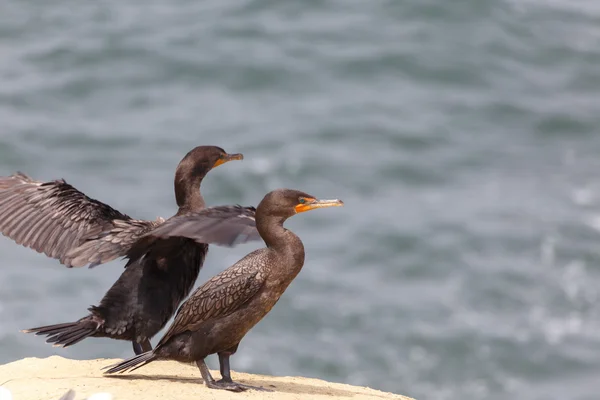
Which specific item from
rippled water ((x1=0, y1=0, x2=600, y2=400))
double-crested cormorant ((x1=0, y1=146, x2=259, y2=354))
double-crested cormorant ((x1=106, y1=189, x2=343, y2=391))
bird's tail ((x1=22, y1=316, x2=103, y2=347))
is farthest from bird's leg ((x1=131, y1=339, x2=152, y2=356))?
rippled water ((x1=0, y1=0, x2=600, y2=400))

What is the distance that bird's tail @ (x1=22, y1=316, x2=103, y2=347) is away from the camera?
7.41m

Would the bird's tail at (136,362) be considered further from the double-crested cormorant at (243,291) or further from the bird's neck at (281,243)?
the bird's neck at (281,243)

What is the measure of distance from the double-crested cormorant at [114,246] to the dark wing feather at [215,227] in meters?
0.03

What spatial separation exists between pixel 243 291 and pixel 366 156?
43.5 feet

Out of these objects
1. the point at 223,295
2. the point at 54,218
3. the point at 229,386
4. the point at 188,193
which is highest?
the point at 188,193

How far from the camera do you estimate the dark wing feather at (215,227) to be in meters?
6.72

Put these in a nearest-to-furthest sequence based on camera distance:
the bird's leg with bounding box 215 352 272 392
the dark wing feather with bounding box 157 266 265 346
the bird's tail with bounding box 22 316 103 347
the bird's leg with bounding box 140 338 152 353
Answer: the dark wing feather with bounding box 157 266 265 346, the bird's leg with bounding box 215 352 272 392, the bird's tail with bounding box 22 316 103 347, the bird's leg with bounding box 140 338 152 353

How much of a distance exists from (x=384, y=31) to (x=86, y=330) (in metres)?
17.5

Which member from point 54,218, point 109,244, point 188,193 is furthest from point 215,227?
point 54,218

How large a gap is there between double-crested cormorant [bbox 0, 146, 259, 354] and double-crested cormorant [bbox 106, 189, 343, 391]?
0.79ft

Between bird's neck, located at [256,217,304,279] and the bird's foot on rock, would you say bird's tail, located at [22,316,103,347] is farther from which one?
bird's neck, located at [256,217,304,279]

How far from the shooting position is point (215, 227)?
6.80 m

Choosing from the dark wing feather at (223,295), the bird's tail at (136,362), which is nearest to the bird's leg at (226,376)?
the dark wing feather at (223,295)

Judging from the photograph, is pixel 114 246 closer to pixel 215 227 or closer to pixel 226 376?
pixel 215 227
